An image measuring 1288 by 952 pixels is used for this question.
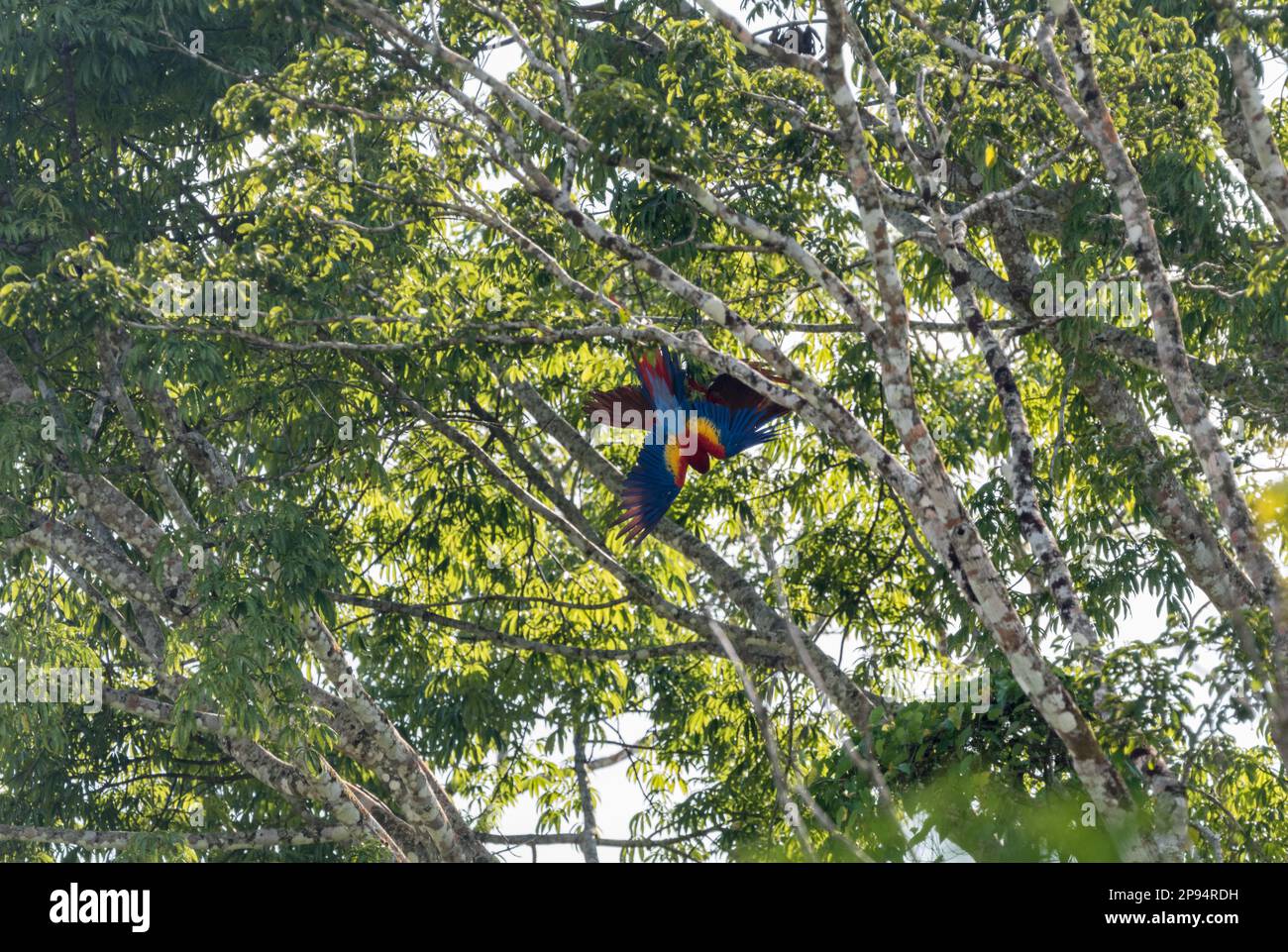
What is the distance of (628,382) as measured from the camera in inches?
422

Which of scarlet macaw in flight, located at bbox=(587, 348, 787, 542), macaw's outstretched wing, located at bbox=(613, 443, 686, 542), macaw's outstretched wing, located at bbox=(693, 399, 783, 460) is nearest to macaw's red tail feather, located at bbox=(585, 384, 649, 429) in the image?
scarlet macaw in flight, located at bbox=(587, 348, 787, 542)

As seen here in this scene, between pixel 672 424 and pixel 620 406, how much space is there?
41 cm

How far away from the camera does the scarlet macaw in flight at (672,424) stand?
947cm

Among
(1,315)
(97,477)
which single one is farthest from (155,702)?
(1,315)

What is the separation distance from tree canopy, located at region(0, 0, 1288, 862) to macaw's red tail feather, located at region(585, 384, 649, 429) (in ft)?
0.83

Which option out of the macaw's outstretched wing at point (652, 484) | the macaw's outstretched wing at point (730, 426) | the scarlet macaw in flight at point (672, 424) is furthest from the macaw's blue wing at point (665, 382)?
the macaw's outstretched wing at point (652, 484)

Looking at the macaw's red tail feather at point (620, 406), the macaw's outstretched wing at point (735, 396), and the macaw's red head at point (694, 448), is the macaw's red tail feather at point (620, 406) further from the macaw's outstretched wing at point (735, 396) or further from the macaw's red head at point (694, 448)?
the macaw's outstretched wing at point (735, 396)

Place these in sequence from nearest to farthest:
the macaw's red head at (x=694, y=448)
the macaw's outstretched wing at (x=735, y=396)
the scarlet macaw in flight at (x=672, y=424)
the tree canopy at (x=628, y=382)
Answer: the tree canopy at (x=628, y=382), the macaw's outstretched wing at (x=735, y=396), the scarlet macaw in flight at (x=672, y=424), the macaw's red head at (x=694, y=448)

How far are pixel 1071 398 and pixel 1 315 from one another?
6496mm

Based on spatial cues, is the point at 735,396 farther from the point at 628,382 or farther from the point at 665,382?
the point at 628,382
